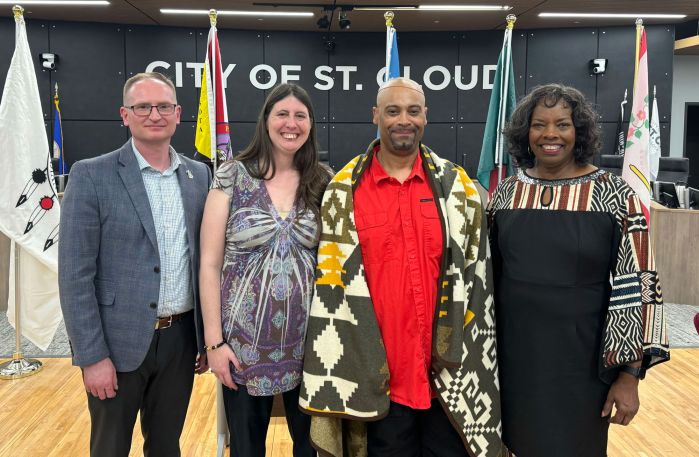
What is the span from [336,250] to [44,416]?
8.43 ft

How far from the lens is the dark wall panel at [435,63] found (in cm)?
936

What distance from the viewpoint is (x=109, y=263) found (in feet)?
6.21

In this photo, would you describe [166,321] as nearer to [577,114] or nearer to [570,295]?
[570,295]

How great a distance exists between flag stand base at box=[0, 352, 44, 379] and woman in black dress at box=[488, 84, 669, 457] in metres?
3.48

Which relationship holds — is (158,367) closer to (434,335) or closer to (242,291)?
(242,291)

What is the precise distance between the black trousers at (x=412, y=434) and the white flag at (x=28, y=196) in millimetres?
3106

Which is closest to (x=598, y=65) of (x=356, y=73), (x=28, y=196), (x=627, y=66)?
(x=627, y=66)

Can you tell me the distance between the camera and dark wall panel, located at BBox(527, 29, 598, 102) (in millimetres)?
9188

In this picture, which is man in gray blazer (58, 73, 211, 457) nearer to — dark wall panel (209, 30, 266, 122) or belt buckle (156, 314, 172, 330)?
belt buckle (156, 314, 172, 330)

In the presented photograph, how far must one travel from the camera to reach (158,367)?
2002mm

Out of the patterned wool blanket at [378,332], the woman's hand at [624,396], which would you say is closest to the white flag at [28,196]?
the patterned wool blanket at [378,332]

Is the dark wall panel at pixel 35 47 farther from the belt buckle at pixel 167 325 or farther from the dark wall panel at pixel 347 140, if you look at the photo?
the belt buckle at pixel 167 325

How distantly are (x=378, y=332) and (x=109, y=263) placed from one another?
3.06 ft

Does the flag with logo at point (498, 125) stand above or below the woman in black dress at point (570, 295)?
above
